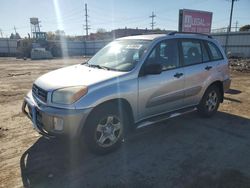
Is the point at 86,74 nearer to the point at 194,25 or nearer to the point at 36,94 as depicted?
the point at 36,94

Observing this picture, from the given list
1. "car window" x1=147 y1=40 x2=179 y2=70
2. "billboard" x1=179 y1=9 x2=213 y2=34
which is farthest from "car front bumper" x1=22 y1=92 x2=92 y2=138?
"billboard" x1=179 y1=9 x2=213 y2=34

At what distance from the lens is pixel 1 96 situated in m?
8.10

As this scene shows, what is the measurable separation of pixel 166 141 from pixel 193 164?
903 mm

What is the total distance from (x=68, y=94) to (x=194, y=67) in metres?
2.90

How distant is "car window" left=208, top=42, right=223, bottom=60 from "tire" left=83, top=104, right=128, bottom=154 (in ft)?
9.65

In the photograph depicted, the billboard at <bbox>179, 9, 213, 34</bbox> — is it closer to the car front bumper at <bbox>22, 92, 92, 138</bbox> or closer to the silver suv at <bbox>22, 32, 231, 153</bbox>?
the silver suv at <bbox>22, 32, 231, 153</bbox>

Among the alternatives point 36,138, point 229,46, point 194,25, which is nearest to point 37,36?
point 229,46

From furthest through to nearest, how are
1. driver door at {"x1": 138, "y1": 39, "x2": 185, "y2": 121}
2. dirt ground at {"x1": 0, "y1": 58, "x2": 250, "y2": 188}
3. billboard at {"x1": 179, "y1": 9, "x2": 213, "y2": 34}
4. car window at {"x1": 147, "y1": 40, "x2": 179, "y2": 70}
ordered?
billboard at {"x1": 179, "y1": 9, "x2": 213, "y2": 34}
car window at {"x1": 147, "y1": 40, "x2": 179, "y2": 70}
driver door at {"x1": 138, "y1": 39, "x2": 185, "y2": 121}
dirt ground at {"x1": 0, "y1": 58, "x2": 250, "y2": 188}

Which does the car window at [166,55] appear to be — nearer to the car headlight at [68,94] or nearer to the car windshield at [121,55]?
the car windshield at [121,55]

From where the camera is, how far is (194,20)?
38.4 feet

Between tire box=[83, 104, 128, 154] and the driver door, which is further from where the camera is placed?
the driver door

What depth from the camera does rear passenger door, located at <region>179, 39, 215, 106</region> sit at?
16.4 feet

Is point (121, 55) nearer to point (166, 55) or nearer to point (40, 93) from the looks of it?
point (166, 55)

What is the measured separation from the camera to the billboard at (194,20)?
1127 centimetres
